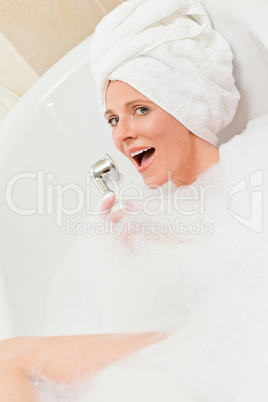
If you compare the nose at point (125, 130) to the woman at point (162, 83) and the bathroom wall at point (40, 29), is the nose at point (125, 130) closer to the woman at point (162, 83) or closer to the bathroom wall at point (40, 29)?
the woman at point (162, 83)

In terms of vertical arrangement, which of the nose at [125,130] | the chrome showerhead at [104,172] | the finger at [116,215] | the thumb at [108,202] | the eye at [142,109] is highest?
the eye at [142,109]

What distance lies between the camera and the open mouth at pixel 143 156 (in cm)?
117

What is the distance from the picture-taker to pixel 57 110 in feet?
4.87

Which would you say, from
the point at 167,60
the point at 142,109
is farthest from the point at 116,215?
the point at 167,60

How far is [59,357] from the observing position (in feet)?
2.87

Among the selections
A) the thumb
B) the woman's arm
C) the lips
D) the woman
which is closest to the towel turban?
the woman

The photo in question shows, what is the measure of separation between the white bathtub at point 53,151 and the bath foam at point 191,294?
69mm

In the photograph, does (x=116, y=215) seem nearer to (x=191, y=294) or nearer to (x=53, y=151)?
(x=191, y=294)

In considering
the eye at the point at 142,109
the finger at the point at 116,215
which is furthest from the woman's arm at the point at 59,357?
the eye at the point at 142,109

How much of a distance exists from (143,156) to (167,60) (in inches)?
8.8

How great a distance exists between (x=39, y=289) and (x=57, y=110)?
529mm

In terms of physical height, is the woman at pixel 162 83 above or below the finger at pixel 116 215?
above

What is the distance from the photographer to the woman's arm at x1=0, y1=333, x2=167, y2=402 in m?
0.86

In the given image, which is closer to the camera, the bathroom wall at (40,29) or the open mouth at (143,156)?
the open mouth at (143,156)
